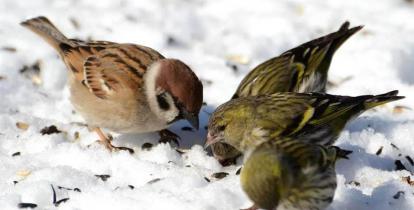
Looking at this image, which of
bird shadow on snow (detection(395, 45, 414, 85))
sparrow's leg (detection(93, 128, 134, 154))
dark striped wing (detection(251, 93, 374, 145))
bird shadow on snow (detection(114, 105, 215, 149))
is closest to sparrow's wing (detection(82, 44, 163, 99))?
sparrow's leg (detection(93, 128, 134, 154))

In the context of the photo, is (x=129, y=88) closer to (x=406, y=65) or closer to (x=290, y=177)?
(x=290, y=177)

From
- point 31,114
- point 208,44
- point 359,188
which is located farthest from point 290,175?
point 208,44

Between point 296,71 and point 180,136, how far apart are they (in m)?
0.94

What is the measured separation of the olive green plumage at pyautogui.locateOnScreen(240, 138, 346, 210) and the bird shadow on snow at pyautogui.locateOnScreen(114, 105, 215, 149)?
1.47 meters

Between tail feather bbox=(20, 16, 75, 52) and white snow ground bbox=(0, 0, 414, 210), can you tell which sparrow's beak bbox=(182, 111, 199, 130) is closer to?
white snow ground bbox=(0, 0, 414, 210)

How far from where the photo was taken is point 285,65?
616cm

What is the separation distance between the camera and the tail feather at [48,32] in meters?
6.47

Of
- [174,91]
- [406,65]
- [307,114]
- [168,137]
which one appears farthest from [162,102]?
[406,65]

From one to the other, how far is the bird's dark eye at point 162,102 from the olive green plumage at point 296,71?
596mm

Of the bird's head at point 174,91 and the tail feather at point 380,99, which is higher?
the tail feather at point 380,99

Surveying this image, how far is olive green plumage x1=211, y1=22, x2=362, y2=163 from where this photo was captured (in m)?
6.03

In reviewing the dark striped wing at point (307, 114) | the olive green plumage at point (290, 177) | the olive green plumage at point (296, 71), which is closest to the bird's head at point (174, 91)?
the dark striped wing at point (307, 114)

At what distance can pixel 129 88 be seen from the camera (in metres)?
5.83

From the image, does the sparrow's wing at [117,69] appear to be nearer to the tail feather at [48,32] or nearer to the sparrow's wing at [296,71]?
the tail feather at [48,32]
